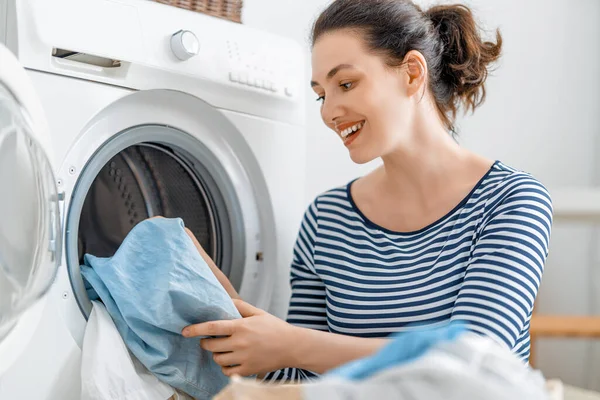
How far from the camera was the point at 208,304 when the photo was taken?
1151 millimetres

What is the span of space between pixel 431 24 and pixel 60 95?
684 mm

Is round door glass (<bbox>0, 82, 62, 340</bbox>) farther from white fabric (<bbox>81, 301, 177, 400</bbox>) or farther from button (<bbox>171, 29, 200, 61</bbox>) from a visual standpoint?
button (<bbox>171, 29, 200, 61</bbox>)

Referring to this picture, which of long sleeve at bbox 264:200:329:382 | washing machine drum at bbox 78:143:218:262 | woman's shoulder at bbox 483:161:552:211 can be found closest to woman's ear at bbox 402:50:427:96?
woman's shoulder at bbox 483:161:552:211

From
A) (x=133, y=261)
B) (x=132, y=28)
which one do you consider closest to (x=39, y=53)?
(x=132, y=28)

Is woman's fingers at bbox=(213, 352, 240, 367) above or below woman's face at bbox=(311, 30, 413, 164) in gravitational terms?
below

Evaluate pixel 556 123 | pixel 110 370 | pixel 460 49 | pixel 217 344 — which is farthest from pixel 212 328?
pixel 556 123

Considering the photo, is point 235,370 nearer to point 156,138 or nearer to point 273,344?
point 273,344

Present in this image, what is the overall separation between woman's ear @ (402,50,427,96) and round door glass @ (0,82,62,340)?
2.10 feet

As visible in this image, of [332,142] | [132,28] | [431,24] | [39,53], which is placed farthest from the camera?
[332,142]

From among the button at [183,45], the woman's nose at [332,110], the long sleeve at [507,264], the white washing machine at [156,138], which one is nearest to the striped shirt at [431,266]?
the long sleeve at [507,264]

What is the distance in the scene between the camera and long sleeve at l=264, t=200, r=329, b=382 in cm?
145

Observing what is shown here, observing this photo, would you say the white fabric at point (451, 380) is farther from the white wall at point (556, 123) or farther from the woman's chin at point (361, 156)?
the white wall at point (556, 123)

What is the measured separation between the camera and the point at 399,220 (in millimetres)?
1375

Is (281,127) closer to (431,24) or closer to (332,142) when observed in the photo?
(431,24)
